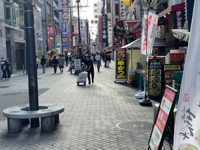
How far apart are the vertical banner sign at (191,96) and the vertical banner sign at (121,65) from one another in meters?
14.8

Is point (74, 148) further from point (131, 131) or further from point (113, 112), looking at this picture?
point (113, 112)

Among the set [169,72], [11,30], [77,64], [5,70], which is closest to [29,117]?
[169,72]

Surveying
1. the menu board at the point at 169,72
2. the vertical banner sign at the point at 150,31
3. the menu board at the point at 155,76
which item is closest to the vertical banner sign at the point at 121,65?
the menu board at the point at 155,76

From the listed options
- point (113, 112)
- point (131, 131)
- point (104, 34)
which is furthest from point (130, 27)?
point (104, 34)

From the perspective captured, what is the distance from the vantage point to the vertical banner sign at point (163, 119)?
4.23 m

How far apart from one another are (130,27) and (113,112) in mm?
18237

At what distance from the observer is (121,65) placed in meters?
18.2

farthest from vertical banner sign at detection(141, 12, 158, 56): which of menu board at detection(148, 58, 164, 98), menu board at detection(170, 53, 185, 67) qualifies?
menu board at detection(170, 53, 185, 67)

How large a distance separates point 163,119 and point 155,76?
777 cm

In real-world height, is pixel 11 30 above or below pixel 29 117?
above

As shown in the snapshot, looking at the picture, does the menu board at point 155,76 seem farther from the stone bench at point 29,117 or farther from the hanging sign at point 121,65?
the hanging sign at point 121,65

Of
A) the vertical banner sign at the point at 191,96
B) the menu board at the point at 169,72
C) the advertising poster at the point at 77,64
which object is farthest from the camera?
the advertising poster at the point at 77,64

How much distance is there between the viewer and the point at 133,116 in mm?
9008

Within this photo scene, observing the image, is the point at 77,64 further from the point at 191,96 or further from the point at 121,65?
the point at 191,96
